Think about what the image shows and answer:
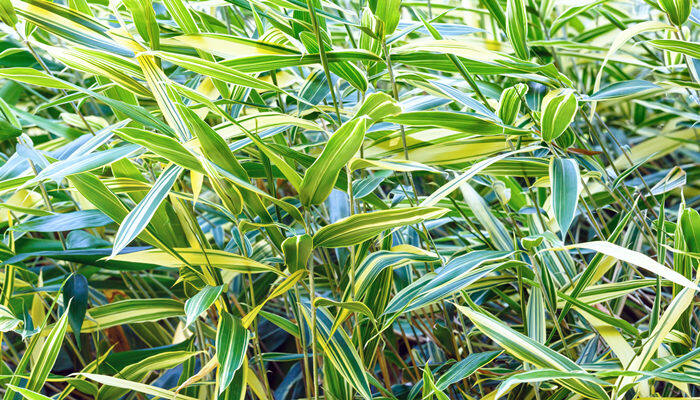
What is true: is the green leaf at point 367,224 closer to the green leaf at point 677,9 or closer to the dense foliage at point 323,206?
the dense foliage at point 323,206


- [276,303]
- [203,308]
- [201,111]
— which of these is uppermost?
[201,111]

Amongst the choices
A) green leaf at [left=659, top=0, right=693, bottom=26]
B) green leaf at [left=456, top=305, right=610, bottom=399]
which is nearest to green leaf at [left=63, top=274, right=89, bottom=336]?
green leaf at [left=456, top=305, right=610, bottom=399]

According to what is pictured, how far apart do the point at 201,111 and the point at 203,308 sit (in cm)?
27

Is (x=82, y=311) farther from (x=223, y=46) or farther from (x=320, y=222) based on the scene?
(x=320, y=222)

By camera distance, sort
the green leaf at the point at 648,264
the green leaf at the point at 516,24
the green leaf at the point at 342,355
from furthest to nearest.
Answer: the green leaf at the point at 516,24
the green leaf at the point at 342,355
the green leaf at the point at 648,264

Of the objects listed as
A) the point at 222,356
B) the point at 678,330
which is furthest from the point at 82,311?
the point at 678,330

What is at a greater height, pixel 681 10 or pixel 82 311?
pixel 681 10

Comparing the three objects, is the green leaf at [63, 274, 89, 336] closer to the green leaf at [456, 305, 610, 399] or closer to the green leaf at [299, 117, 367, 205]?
the green leaf at [299, 117, 367, 205]

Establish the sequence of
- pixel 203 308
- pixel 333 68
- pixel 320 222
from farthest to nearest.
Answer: pixel 320 222, pixel 333 68, pixel 203 308

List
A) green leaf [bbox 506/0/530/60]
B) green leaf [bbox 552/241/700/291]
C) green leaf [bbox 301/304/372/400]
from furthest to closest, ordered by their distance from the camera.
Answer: green leaf [bbox 506/0/530/60] < green leaf [bbox 301/304/372/400] < green leaf [bbox 552/241/700/291]

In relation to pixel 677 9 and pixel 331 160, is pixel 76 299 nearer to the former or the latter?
pixel 331 160

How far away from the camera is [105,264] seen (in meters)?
0.62

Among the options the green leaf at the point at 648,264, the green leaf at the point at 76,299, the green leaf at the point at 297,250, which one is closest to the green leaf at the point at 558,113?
the green leaf at the point at 648,264

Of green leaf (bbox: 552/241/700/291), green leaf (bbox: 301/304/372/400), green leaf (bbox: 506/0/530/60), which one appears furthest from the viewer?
green leaf (bbox: 506/0/530/60)
